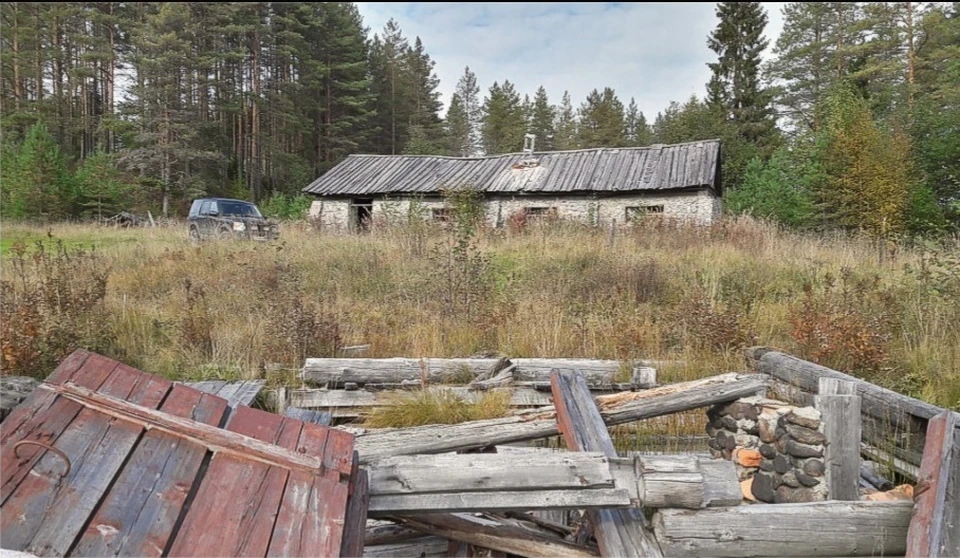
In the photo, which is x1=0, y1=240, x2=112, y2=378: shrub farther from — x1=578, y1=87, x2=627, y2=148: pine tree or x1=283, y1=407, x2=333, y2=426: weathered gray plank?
x1=578, y1=87, x2=627, y2=148: pine tree

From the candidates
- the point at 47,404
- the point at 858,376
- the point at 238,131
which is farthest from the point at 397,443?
the point at 238,131

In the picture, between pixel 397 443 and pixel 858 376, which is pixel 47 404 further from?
pixel 858 376

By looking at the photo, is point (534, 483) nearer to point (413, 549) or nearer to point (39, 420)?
point (413, 549)

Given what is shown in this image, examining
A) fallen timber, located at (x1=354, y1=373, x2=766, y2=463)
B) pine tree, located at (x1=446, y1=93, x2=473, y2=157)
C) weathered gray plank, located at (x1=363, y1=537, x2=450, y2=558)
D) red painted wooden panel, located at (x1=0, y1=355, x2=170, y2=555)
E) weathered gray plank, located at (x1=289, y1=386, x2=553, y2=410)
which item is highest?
pine tree, located at (x1=446, y1=93, x2=473, y2=157)

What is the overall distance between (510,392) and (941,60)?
17203mm

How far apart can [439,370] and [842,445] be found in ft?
10.4

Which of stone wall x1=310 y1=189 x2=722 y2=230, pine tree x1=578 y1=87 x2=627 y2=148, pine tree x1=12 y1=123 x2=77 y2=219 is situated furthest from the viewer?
pine tree x1=578 y1=87 x2=627 y2=148

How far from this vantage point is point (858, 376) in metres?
4.61

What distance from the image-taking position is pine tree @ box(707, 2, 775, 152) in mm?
26562

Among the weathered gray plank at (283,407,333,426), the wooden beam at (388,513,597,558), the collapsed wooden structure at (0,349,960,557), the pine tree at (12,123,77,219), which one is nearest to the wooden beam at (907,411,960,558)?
the collapsed wooden structure at (0,349,960,557)

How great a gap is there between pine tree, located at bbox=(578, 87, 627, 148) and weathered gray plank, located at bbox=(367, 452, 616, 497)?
119ft

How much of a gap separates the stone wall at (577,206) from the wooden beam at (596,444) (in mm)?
11195

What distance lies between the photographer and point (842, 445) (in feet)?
10.00

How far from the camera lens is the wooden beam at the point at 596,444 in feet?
7.79
